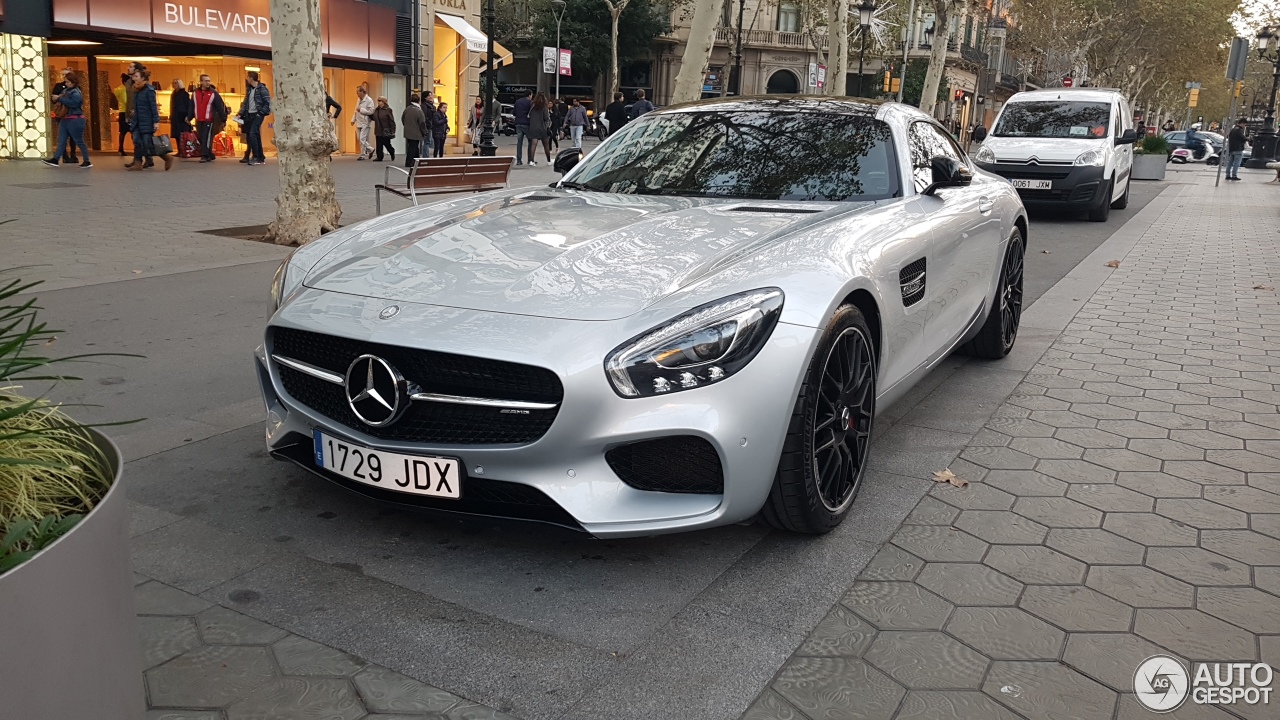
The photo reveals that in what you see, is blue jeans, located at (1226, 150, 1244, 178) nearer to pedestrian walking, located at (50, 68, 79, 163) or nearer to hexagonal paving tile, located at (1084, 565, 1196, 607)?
pedestrian walking, located at (50, 68, 79, 163)

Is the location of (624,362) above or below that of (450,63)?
below

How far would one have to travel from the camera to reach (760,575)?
3209 millimetres

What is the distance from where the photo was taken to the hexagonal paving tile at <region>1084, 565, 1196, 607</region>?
10.3ft

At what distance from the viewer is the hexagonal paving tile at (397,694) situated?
96.0 inches

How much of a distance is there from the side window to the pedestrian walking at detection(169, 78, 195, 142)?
1923 centimetres

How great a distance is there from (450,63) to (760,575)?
30035 millimetres

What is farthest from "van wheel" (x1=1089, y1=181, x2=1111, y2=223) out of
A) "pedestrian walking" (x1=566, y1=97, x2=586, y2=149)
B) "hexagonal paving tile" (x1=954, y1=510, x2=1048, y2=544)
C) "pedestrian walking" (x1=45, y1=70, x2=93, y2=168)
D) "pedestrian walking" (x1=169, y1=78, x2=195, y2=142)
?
"pedestrian walking" (x1=169, y1=78, x2=195, y2=142)

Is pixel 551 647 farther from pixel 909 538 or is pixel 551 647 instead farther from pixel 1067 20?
pixel 1067 20

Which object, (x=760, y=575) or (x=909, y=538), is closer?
(x=760, y=575)

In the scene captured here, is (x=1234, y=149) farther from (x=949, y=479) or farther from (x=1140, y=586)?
(x=1140, y=586)

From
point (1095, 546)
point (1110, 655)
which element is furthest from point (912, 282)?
point (1110, 655)

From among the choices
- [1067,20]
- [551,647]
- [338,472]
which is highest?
[1067,20]

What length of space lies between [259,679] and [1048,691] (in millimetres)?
1976

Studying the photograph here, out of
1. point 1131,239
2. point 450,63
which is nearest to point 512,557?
point 1131,239
